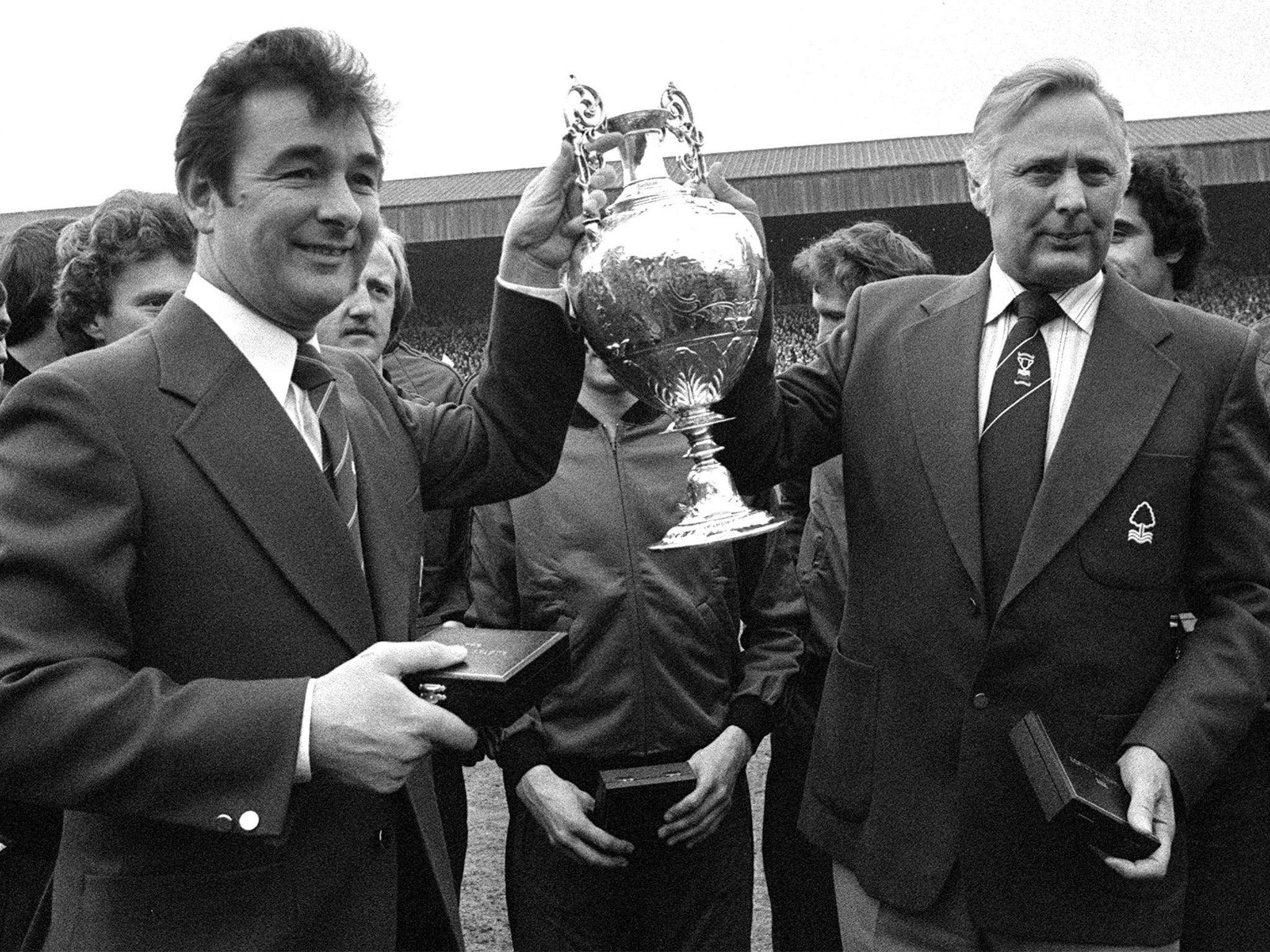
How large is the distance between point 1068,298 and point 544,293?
0.95 metres

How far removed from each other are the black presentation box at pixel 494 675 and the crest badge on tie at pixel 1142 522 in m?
0.98

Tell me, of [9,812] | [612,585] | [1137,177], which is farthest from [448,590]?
[1137,177]

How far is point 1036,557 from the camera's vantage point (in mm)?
2150

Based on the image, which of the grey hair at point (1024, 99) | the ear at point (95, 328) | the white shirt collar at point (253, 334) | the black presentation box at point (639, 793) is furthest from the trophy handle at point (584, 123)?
the ear at point (95, 328)

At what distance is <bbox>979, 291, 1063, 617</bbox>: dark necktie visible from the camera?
2.21 meters

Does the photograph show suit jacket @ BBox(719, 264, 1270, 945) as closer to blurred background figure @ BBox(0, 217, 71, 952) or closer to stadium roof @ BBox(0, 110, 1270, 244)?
blurred background figure @ BBox(0, 217, 71, 952)

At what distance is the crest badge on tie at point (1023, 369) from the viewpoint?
2275 mm

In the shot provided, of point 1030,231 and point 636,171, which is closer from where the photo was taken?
point 636,171

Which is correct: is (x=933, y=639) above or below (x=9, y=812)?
above

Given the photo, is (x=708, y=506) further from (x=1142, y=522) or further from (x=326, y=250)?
(x=1142, y=522)

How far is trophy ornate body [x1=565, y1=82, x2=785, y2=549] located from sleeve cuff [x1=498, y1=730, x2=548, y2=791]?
3.67ft

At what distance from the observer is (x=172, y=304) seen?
1.84m

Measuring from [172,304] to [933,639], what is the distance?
132cm

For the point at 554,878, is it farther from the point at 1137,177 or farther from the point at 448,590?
the point at 1137,177
